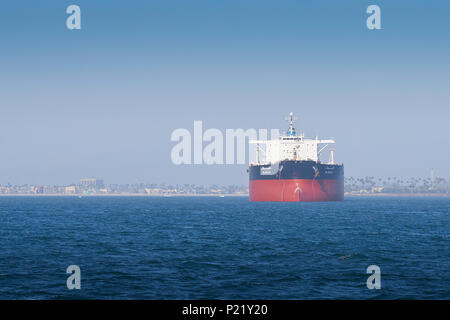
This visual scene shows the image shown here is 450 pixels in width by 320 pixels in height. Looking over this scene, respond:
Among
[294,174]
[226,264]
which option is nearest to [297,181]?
[294,174]

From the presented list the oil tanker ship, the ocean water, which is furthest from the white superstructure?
the ocean water

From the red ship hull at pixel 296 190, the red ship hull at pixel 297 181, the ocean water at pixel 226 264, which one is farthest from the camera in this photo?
the red ship hull at pixel 296 190

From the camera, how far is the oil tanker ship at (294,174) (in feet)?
345

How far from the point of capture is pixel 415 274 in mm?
26562

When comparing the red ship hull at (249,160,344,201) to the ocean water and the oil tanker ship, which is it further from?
the ocean water

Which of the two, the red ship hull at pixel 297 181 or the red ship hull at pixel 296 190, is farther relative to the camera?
the red ship hull at pixel 296 190

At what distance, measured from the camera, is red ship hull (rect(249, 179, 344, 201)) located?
10562 centimetres

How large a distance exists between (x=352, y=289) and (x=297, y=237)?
2306 centimetres

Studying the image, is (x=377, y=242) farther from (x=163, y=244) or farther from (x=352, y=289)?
(x=352, y=289)

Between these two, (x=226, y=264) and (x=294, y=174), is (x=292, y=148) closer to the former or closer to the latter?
(x=294, y=174)

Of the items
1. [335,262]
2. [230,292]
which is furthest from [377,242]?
[230,292]

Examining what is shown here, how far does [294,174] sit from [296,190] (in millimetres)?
3615

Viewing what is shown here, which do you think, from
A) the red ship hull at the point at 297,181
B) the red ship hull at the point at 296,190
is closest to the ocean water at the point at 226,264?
the red ship hull at the point at 297,181

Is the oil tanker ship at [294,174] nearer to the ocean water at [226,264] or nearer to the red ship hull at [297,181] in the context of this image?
the red ship hull at [297,181]
